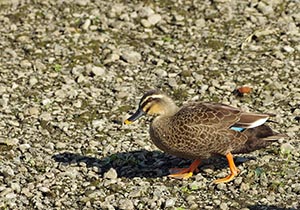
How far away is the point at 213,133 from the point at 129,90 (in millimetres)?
2631

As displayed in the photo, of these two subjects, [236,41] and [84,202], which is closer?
[84,202]

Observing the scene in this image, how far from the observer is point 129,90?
36.4 feet

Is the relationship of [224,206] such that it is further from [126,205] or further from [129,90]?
[129,90]

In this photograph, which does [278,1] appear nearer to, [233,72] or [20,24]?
[233,72]

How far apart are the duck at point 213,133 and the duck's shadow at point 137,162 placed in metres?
0.41

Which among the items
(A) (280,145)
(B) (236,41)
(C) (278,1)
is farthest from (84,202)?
(C) (278,1)

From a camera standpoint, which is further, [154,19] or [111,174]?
[154,19]

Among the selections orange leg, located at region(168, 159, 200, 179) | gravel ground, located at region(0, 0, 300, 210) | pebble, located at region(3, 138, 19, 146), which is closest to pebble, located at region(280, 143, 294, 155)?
gravel ground, located at region(0, 0, 300, 210)

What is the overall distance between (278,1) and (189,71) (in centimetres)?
245

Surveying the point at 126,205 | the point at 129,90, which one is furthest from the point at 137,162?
the point at 129,90

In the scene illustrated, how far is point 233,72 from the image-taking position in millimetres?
11375

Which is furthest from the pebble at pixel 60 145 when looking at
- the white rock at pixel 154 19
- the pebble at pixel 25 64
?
the white rock at pixel 154 19

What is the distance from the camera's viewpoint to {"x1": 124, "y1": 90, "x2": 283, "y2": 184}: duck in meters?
8.73

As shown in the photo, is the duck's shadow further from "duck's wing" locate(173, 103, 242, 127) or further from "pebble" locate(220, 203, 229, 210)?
"pebble" locate(220, 203, 229, 210)
